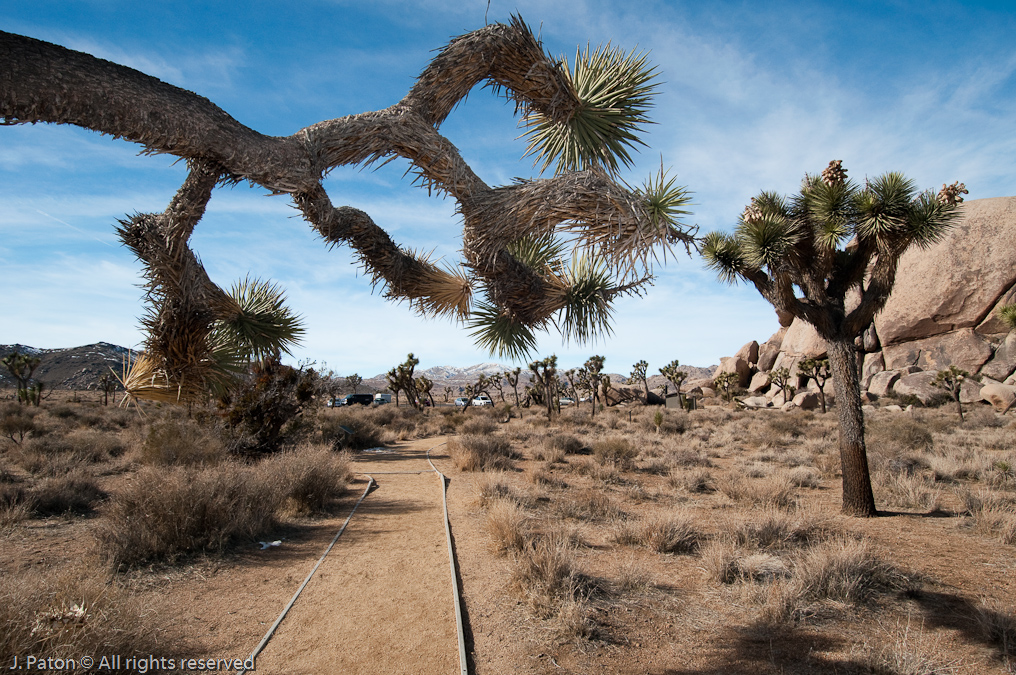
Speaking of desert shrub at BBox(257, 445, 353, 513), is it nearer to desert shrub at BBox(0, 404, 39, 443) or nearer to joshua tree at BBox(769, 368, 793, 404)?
desert shrub at BBox(0, 404, 39, 443)

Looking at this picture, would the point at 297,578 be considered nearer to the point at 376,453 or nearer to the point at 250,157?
the point at 250,157

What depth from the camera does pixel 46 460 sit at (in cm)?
1177

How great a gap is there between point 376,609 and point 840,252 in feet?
34.4

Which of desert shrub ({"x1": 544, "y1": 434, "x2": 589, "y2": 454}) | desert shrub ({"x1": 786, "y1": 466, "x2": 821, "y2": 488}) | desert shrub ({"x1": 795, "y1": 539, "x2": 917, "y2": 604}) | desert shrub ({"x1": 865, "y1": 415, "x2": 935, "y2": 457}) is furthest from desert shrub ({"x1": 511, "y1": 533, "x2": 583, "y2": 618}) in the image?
desert shrub ({"x1": 865, "y1": 415, "x2": 935, "y2": 457})

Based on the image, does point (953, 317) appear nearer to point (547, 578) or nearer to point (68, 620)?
point (547, 578)

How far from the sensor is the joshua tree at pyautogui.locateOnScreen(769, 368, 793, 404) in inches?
1582

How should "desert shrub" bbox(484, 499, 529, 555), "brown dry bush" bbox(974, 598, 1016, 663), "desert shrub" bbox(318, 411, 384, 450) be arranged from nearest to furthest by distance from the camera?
1. "brown dry bush" bbox(974, 598, 1016, 663)
2. "desert shrub" bbox(484, 499, 529, 555)
3. "desert shrub" bbox(318, 411, 384, 450)

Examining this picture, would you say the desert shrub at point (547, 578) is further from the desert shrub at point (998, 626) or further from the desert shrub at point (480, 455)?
the desert shrub at point (480, 455)

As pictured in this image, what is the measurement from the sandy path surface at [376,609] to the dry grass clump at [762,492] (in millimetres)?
5958

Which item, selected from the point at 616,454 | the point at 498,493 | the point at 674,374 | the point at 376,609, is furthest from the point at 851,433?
the point at 674,374

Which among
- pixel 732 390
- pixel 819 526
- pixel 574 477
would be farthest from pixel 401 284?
pixel 732 390

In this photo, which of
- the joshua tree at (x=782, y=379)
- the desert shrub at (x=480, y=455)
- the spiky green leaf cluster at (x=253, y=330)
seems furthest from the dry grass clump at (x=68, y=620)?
the joshua tree at (x=782, y=379)

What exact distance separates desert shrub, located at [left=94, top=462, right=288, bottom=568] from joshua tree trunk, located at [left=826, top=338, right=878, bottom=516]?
10.00 m

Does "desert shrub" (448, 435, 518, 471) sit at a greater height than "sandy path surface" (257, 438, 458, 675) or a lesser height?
greater
